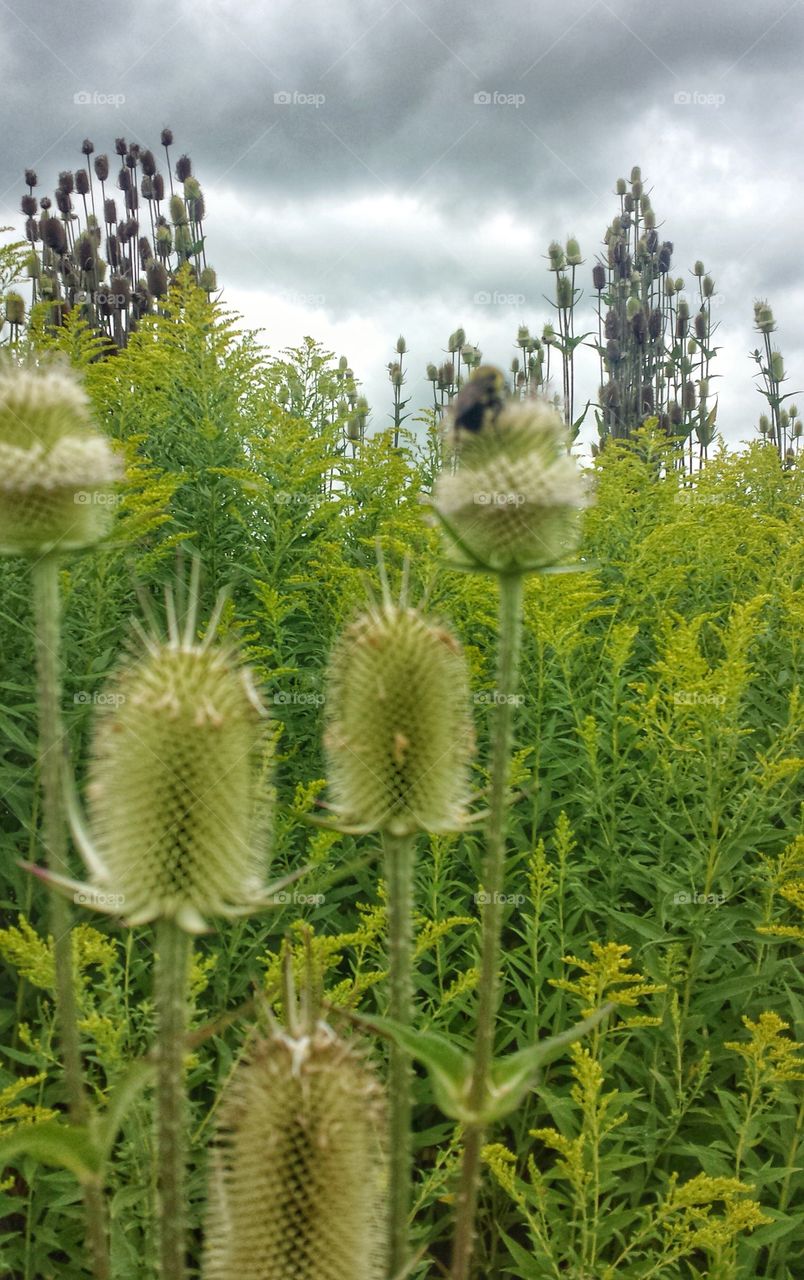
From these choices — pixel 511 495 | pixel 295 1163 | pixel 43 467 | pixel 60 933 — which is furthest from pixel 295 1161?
pixel 43 467

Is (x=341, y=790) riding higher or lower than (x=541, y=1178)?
higher

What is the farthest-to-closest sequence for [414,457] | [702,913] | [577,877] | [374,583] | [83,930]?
[414,457]
[374,583]
[577,877]
[702,913]
[83,930]

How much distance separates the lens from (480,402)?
1956 mm

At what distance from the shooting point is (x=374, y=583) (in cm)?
545

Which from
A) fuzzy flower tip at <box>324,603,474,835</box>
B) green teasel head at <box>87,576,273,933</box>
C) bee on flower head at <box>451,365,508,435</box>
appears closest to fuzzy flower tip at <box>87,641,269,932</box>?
green teasel head at <box>87,576,273,933</box>

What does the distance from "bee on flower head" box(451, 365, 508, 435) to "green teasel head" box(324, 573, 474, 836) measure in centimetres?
38

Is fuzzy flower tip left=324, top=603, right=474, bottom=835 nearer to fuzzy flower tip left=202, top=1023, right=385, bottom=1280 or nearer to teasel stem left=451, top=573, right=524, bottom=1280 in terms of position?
teasel stem left=451, top=573, right=524, bottom=1280

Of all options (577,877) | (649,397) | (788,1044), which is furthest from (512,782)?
(649,397)

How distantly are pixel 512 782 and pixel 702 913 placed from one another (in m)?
0.87

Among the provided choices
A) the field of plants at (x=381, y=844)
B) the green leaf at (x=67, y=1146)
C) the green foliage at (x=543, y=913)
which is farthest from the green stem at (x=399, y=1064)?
the green foliage at (x=543, y=913)

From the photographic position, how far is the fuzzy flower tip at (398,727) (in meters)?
1.86

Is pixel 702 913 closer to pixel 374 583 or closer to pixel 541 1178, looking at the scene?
pixel 541 1178

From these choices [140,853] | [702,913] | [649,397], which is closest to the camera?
[140,853]

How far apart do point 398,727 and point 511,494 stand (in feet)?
1.60
